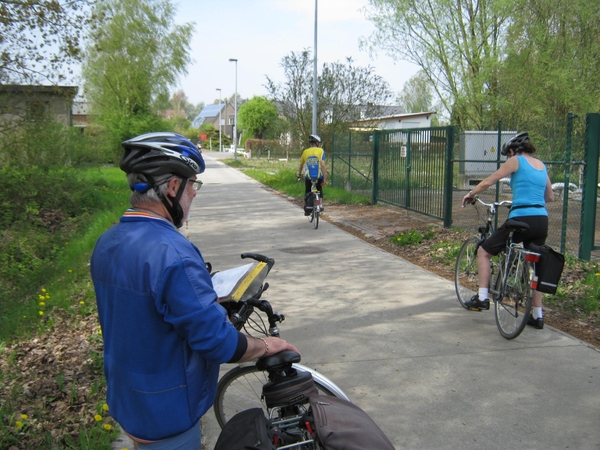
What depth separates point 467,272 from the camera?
272 inches

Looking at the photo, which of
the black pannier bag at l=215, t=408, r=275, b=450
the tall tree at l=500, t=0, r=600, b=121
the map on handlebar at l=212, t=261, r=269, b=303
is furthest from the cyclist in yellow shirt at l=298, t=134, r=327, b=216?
the black pannier bag at l=215, t=408, r=275, b=450

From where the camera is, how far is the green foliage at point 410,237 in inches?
435

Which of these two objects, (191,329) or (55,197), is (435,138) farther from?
(191,329)

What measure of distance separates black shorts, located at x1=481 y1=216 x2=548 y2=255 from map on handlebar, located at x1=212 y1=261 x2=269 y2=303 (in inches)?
150

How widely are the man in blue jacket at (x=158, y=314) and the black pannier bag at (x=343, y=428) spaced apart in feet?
1.16

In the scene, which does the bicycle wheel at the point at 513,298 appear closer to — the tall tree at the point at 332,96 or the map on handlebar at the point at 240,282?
the map on handlebar at the point at 240,282

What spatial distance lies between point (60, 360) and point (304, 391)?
3402 mm

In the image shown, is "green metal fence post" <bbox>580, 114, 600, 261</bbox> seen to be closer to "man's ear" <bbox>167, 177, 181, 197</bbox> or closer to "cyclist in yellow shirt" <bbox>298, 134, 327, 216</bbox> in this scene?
"cyclist in yellow shirt" <bbox>298, 134, 327, 216</bbox>

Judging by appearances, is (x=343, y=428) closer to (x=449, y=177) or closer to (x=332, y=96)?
(x=449, y=177)

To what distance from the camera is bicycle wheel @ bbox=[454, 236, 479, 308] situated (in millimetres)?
6844

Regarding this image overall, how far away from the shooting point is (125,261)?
6.90 feet

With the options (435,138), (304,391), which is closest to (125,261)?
(304,391)

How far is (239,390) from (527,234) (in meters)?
3.67

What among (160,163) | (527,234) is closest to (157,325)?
(160,163)
